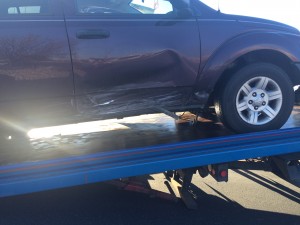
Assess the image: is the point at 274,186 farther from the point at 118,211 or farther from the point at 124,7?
the point at 124,7

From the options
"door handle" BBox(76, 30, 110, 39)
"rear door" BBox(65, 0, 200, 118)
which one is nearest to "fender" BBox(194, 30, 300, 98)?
"rear door" BBox(65, 0, 200, 118)

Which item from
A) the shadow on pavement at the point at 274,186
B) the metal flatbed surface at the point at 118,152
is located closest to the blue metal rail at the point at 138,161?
the metal flatbed surface at the point at 118,152

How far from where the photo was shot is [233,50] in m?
3.20

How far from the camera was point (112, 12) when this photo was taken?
3.06m

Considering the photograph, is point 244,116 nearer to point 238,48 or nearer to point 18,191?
point 238,48

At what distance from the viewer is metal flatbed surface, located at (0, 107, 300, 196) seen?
2.49m

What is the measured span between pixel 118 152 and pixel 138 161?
17 centimetres

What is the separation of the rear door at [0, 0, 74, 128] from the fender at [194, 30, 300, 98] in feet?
3.86

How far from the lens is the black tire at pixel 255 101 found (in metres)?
3.23

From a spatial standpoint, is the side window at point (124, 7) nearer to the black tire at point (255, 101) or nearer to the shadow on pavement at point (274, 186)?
the black tire at point (255, 101)

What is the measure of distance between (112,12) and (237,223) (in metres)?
2.46

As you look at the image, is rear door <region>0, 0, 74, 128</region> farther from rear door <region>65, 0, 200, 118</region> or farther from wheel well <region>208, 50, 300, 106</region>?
wheel well <region>208, 50, 300, 106</region>

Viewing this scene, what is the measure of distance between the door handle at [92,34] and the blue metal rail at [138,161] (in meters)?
0.90

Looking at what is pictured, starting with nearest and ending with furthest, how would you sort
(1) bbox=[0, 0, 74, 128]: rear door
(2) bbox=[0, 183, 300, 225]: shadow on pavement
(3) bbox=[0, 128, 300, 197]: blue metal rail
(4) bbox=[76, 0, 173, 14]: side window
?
(3) bbox=[0, 128, 300, 197]: blue metal rail
(1) bbox=[0, 0, 74, 128]: rear door
(4) bbox=[76, 0, 173, 14]: side window
(2) bbox=[0, 183, 300, 225]: shadow on pavement
